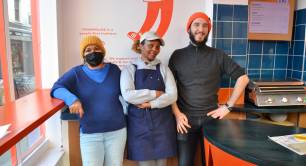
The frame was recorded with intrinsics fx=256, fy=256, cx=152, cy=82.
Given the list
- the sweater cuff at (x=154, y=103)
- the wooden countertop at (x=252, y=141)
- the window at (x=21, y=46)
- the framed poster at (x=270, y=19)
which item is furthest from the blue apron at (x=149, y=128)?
the framed poster at (x=270, y=19)

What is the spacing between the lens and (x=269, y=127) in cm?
139

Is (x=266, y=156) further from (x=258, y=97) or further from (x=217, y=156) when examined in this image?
(x=258, y=97)

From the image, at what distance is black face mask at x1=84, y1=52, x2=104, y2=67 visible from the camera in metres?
1.58

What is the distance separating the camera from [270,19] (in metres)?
2.33

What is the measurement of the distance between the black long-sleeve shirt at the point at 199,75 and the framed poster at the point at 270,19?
0.66 m

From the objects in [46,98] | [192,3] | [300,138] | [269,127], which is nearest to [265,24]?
[192,3]

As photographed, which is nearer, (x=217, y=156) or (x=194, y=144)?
(x=217, y=156)

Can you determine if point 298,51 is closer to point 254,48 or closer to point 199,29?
point 254,48

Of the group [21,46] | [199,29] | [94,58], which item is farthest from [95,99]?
[199,29]

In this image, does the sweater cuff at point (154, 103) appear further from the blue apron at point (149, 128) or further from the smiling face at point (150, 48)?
the smiling face at point (150, 48)

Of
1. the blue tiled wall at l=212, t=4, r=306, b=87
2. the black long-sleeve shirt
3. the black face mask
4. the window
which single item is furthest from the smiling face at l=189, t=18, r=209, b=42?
the window

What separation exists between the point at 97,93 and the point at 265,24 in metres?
1.67

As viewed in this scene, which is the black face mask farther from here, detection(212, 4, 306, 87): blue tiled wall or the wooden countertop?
detection(212, 4, 306, 87): blue tiled wall

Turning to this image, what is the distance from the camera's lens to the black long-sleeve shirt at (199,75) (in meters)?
1.80
